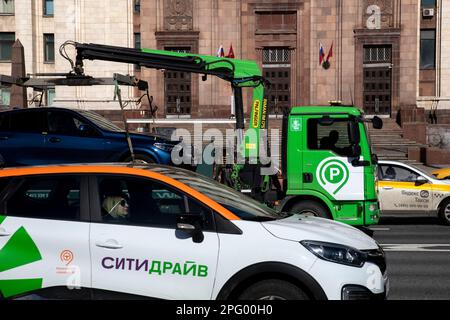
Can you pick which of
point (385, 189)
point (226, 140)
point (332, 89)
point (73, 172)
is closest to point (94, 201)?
point (73, 172)

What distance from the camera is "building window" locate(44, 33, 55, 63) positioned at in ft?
134

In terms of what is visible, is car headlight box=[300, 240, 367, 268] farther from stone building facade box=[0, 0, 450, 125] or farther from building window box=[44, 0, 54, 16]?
building window box=[44, 0, 54, 16]

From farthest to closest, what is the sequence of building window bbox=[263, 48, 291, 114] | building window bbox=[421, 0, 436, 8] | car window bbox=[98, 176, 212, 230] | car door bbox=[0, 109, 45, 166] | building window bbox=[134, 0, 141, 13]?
building window bbox=[134, 0, 141, 13]
building window bbox=[421, 0, 436, 8]
building window bbox=[263, 48, 291, 114]
car door bbox=[0, 109, 45, 166]
car window bbox=[98, 176, 212, 230]

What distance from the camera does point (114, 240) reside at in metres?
5.70

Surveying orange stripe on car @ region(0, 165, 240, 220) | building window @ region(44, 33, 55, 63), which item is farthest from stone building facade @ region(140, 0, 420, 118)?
orange stripe on car @ region(0, 165, 240, 220)

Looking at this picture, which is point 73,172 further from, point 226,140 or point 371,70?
point 371,70

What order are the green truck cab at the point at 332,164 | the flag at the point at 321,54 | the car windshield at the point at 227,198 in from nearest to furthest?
the car windshield at the point at 227,198 → the green truck cab at the point at 332,164 → the flag at the point at 321,54

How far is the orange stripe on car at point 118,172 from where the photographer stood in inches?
231

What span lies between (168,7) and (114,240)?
1223 inches

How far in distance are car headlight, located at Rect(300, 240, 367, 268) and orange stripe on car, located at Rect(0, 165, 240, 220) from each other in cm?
72

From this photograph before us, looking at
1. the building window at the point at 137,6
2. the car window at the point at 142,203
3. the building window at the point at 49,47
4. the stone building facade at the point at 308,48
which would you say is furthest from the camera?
the building window at the point at 49,47

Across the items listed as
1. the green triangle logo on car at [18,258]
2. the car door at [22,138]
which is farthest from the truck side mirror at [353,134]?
the green triangle logo on car at [18,258]

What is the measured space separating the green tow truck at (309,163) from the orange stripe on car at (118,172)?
5594mm

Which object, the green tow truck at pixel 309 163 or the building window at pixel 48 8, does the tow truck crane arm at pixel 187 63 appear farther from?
the building window at pixel 48 8
